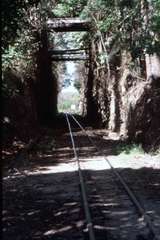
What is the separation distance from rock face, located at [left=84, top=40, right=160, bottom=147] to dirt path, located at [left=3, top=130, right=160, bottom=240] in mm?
2177

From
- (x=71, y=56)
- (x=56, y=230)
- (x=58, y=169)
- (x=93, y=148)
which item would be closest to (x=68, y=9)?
(x=93, y=148)

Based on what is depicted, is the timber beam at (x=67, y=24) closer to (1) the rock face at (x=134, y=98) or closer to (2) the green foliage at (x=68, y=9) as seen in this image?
(2) the green foliage at (x=68, y=9)

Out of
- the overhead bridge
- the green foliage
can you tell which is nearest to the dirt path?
the green foliage

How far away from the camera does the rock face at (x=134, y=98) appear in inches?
883

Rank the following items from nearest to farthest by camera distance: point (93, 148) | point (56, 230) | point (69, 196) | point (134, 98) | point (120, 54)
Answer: point (56, 230)
point (69, 196)
point (93, 148)
point (134, 98)
point (120, 54)

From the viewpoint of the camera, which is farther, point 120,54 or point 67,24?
point 67,24

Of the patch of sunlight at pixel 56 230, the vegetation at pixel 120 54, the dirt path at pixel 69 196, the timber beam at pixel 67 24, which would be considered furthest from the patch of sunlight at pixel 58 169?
the timber beam at pixel 67 24

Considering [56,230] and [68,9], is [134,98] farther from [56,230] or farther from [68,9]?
[56,230]

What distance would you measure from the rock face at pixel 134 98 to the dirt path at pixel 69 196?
218cm

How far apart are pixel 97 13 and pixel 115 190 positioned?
17.6 meters

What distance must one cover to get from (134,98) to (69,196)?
45.6ft

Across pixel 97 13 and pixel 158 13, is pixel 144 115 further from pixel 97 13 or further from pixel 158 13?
pixel 97 13

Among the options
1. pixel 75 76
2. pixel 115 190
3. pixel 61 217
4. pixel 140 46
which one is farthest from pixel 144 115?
pixel 75 76

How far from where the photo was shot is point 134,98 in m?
25.9
